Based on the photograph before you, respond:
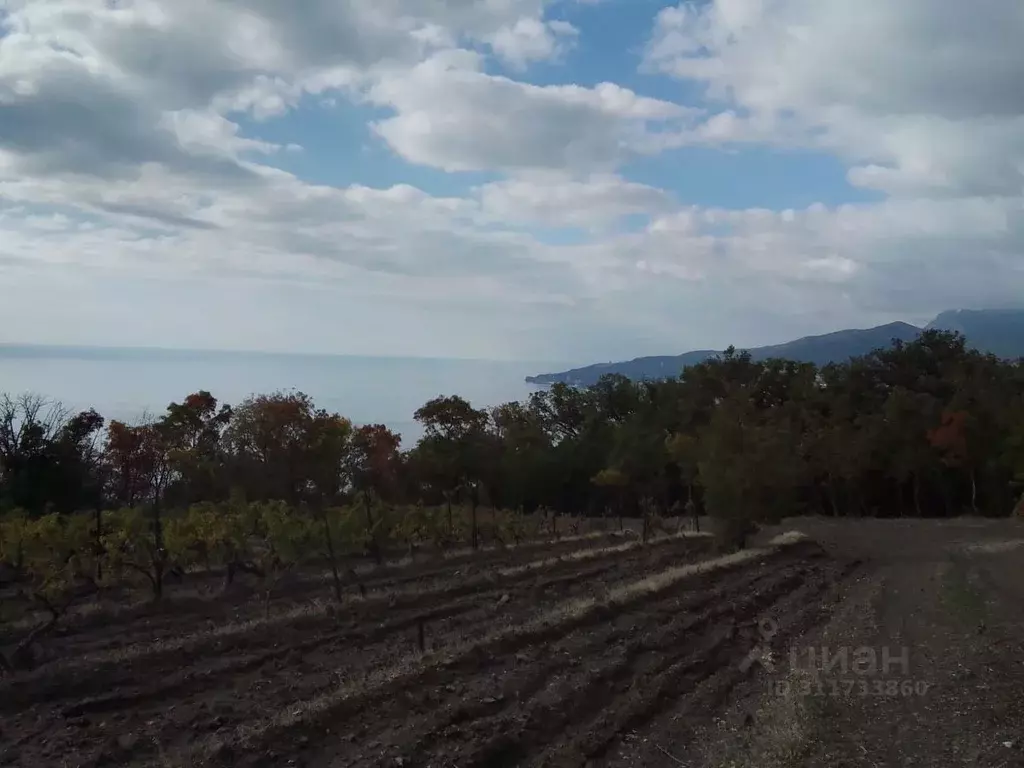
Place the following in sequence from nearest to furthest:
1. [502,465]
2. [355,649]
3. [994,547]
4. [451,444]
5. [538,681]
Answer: [538,681] → [355,649] → [994,547] → [451,444] → [502,465]

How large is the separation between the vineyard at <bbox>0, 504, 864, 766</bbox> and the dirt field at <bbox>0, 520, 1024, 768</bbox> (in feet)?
0.13

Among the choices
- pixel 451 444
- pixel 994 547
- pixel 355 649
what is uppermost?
pixel 451 444

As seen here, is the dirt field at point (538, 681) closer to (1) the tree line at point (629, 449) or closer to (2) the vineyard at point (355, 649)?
(2) the vineyard at point (355, 649)

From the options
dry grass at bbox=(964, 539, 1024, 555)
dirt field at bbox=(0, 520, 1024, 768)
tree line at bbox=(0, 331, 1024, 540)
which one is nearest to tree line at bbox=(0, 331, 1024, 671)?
tree line at bbox=(0, 331, 1024, 540)

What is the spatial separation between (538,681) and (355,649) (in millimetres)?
2867

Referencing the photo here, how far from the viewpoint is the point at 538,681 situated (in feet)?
30.5

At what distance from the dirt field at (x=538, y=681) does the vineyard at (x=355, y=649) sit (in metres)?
0.04

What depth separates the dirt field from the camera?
24.2ft

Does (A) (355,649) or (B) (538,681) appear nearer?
(B) (538,681)

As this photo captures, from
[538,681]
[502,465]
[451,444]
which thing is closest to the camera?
[538,681]

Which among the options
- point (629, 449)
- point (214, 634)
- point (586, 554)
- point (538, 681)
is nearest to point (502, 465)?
point (629, 449)

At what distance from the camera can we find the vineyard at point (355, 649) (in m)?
7.64

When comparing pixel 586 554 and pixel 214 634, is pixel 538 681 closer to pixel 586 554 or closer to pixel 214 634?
pixel 214 634

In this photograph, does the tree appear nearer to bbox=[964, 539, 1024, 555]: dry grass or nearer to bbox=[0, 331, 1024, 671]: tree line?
bbox=[0, 331, 1024, 671]: tree line
